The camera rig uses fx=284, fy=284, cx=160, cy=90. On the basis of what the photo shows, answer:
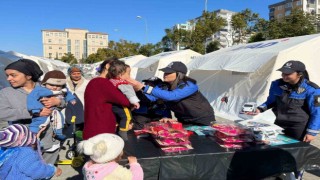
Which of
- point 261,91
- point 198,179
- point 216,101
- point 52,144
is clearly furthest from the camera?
point 216,101

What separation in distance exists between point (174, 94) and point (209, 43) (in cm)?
3024

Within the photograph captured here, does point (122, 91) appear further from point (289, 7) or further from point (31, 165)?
point (289, 7)

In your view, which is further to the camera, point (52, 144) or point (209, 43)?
point (209, 43)

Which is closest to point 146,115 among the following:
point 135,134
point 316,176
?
point 135,134

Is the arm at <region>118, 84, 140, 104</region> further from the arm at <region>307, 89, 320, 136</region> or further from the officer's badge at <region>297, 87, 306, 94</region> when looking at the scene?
the arm at <region>307, 89, 320, 136</region>

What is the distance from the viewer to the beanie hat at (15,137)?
199cm

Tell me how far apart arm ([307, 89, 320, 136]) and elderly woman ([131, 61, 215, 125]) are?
1.06 metres

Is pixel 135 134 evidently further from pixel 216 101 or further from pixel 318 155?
pixel 216 101

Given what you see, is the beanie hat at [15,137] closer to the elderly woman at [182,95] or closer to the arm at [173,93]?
the elderly woman at [182,95]

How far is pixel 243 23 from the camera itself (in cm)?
2798

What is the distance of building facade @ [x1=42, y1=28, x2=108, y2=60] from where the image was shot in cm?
13375

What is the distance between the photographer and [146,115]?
372cm

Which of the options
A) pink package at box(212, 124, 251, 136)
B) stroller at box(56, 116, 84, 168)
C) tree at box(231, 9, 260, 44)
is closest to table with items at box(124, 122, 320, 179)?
pink package at box(212, 124, 251, 136)

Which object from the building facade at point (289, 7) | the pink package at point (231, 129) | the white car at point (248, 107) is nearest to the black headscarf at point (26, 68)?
the pink package at point (231, 129)
